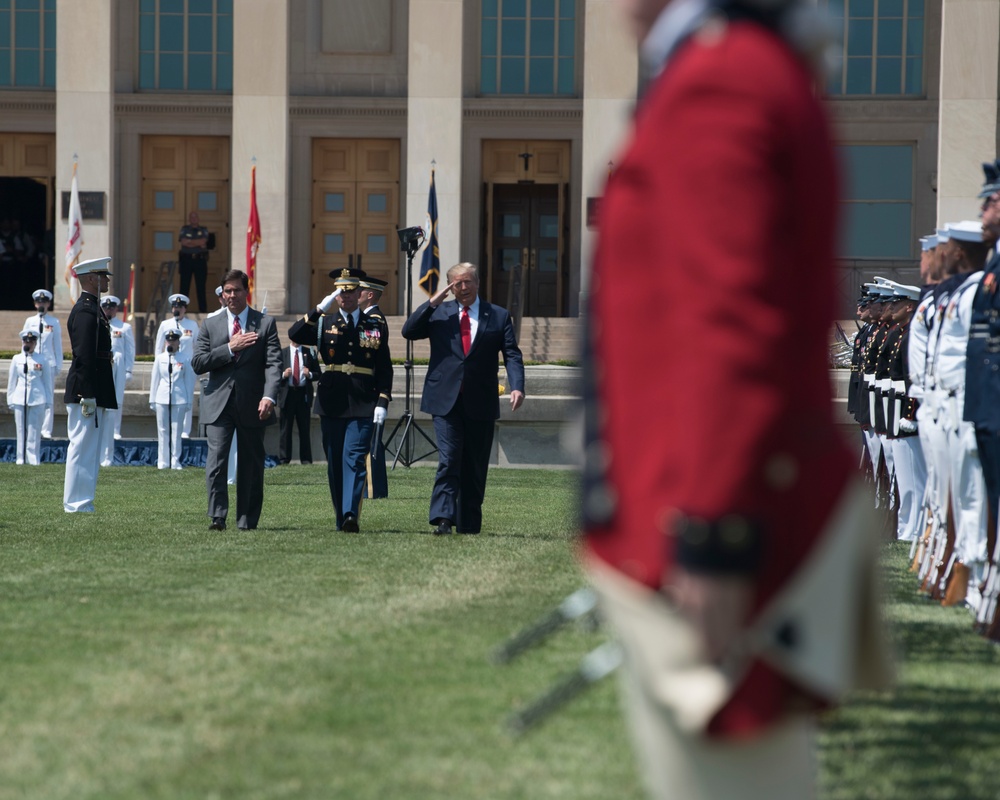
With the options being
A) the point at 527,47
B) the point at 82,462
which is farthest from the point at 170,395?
the point at 527,47

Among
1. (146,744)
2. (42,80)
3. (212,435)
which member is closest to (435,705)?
(146,744)

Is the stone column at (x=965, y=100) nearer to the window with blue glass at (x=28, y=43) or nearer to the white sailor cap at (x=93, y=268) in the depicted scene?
the window with blue glass at (x=28, y=43)

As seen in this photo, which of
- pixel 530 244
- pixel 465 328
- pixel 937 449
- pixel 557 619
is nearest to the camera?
pixel 557 619

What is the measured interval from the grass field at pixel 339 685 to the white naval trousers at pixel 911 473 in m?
1.12

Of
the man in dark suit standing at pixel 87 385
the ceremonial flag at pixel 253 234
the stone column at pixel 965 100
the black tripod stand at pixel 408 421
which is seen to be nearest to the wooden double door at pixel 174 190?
the ceremonial flag at pixel 253 234

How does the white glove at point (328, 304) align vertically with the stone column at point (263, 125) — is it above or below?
below

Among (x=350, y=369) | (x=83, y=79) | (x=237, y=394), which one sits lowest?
(x=237, y=394)

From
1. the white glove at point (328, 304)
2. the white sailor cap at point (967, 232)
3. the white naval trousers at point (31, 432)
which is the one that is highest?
the white sailor cap at point (967, 232)

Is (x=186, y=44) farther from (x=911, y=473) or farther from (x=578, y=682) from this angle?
(x=578, y=682)

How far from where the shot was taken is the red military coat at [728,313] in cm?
251

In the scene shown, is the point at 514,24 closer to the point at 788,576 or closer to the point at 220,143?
the point at 220,143

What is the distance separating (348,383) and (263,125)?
19.2 metres

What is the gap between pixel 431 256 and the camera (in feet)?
94.4

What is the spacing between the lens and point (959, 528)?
8.72m
